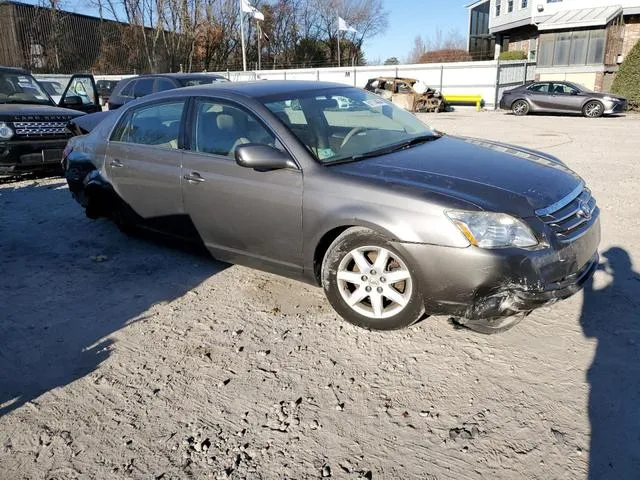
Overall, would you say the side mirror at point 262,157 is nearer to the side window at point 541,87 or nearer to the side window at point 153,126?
the side window at point 153,126

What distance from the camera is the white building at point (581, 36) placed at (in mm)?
27688

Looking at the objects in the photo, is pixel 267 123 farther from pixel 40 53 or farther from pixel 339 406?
pixel 40 53

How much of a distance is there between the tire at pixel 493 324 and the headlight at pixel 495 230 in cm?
49

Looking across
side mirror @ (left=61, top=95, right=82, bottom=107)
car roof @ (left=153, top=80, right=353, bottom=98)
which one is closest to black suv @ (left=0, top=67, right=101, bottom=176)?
side mirror @ (left=61, top=95, right=82, bottom=107)

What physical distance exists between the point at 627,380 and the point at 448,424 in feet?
3.57

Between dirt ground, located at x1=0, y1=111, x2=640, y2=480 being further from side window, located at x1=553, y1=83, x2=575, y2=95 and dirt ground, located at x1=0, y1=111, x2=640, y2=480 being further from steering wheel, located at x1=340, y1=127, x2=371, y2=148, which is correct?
side window, located at x1=553, y1=83, x2=575, y2=95

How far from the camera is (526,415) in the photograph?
8.78 feet

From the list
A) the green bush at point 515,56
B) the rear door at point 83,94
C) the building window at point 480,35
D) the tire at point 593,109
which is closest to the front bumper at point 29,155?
the rear door at point 83,94

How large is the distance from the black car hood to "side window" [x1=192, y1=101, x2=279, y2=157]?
5061 millimetres

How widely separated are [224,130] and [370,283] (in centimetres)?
175

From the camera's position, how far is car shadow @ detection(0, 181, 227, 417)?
10.6 feet

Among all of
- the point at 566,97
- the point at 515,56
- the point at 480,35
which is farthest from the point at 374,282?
the point at 480,35

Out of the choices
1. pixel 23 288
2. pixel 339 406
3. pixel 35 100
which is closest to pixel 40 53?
pixel 35 100

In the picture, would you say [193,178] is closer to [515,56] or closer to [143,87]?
[143,87]
